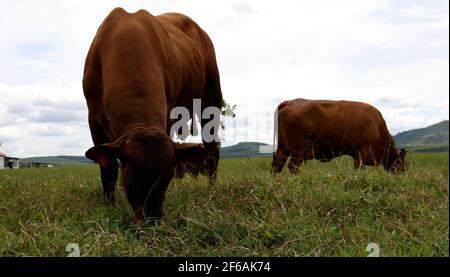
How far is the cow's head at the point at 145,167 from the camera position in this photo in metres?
4.52

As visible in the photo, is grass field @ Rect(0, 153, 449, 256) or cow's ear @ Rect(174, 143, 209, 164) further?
cow's ear @ Rect(174, 143, 209, 164)

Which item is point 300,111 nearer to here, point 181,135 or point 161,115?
point 181,135

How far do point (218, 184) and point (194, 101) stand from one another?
2311 millimetres

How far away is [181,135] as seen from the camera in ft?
28.2

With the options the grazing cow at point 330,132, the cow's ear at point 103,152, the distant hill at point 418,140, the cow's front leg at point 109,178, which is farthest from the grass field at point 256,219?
the grazing cow at point 330,132

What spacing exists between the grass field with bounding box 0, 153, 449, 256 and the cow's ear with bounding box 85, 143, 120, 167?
0.48 m

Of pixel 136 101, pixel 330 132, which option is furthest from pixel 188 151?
pixel 330 132

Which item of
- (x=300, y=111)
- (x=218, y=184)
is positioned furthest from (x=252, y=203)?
(x=300, y=111)

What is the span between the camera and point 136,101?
16.8 feet

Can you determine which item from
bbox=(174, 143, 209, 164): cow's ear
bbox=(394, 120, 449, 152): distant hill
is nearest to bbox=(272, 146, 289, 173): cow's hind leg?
bbox=(394, 120, 449, 152): distant hill

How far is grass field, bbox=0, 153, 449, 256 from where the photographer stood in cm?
377

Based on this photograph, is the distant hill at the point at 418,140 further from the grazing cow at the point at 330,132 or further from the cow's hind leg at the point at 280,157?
the cow's hind leg at the point at 280,157

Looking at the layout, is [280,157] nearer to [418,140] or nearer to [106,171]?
[418,140]

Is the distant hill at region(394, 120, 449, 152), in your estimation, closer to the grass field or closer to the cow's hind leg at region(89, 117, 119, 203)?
the grass field
